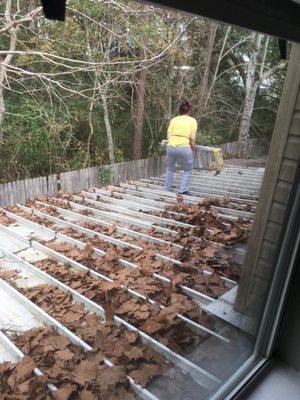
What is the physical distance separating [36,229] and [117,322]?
4.98 ft

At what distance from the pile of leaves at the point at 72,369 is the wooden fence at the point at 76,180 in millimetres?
2811

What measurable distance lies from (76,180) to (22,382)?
3.86m

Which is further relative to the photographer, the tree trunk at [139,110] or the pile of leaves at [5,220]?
the tree trunk at [139,110]

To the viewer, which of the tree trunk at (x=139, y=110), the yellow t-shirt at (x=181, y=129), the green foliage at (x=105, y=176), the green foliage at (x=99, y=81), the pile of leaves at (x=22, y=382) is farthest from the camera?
the tree trunk at (x=139, y=110)

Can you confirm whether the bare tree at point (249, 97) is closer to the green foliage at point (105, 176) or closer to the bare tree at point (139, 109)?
the bare tree at point (139, 109)

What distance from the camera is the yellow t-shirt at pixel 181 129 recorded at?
150 inches

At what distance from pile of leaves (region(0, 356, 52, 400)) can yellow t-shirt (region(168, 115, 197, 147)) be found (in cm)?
307

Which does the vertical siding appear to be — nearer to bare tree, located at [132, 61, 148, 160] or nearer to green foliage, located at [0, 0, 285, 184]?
green foliage, located at [0, 0, 285, 184]

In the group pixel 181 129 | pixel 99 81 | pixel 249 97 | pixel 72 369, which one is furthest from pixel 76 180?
pixel 72 369

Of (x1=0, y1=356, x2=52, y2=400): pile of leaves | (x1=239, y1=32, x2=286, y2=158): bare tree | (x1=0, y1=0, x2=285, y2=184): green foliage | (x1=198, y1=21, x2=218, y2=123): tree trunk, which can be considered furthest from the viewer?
(x1=198, y1=21, x2=218, y2=123): tree trunk

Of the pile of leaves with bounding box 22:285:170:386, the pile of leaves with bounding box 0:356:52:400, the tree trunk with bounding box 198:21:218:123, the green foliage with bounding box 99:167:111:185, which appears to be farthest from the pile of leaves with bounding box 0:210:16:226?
the tree trunk with bounding box 198:21:218:123

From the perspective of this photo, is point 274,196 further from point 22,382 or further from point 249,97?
point 249,97

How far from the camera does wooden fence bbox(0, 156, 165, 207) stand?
3.96 m

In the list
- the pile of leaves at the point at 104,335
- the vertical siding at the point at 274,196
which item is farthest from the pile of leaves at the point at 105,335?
the vertical siding at the point at 274,196
